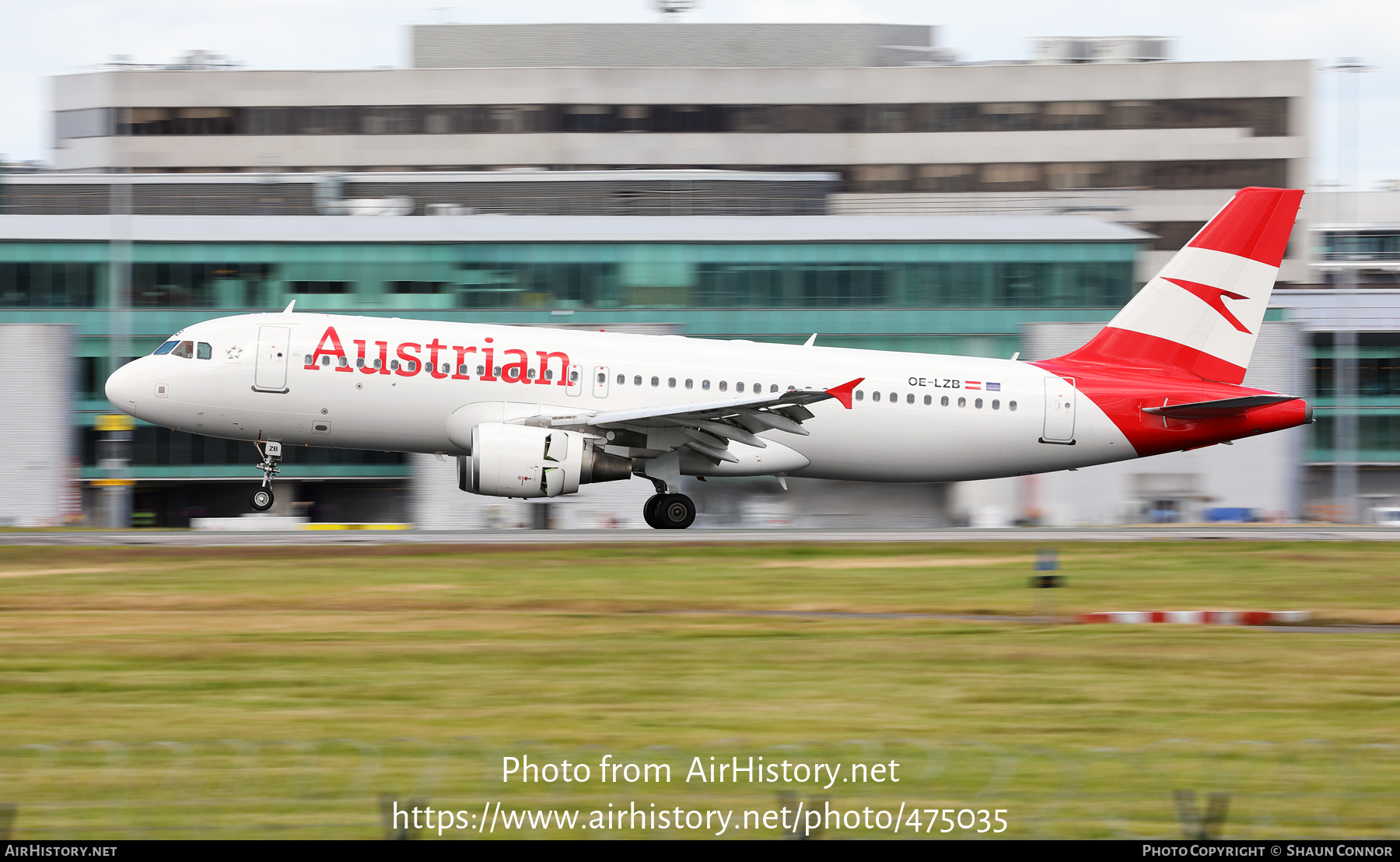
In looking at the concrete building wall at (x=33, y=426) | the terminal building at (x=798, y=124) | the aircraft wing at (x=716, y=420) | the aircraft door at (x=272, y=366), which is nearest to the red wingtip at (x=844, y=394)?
the aircraft wing at (x=716, y=420)

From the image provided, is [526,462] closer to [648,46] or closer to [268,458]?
[268,458]

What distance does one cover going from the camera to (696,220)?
52.0 m

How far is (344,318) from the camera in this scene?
3091 cm

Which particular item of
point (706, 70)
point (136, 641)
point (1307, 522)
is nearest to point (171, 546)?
point (136, 641)

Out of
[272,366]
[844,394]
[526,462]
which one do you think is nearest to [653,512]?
[526,462]

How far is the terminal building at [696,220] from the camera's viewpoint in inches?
1955

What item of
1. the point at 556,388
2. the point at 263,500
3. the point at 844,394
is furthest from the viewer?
the point at 844,394

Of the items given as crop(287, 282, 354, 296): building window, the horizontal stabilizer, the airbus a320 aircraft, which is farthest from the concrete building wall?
the horizontal stabilizer

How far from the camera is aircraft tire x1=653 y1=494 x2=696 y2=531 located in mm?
31859

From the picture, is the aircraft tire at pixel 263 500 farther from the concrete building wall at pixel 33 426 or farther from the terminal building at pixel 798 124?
the terminal building at pixel 798 124

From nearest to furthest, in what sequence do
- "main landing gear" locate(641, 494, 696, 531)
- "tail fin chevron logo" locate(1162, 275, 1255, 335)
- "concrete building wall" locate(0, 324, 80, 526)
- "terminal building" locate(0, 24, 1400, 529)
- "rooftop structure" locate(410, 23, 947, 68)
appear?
"main landing gear" locate(641, 494, 696, 531), "tail fin chevron logo" locate(1162, 275, 1255, 335), "concrete building wall" locate(0, 324, 80, 526), "terminal building" locate(0, 24, 1400, 529), "rooftop structure" locate(410, 23, 947, 68)

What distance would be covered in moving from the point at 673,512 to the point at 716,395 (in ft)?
8.68

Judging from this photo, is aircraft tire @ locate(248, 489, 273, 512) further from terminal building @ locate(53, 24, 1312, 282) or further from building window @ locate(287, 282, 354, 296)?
terminal building @ locate(53, 24, 1312, 282)

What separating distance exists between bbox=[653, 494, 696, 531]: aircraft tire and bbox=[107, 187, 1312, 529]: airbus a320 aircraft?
0.12 ft
